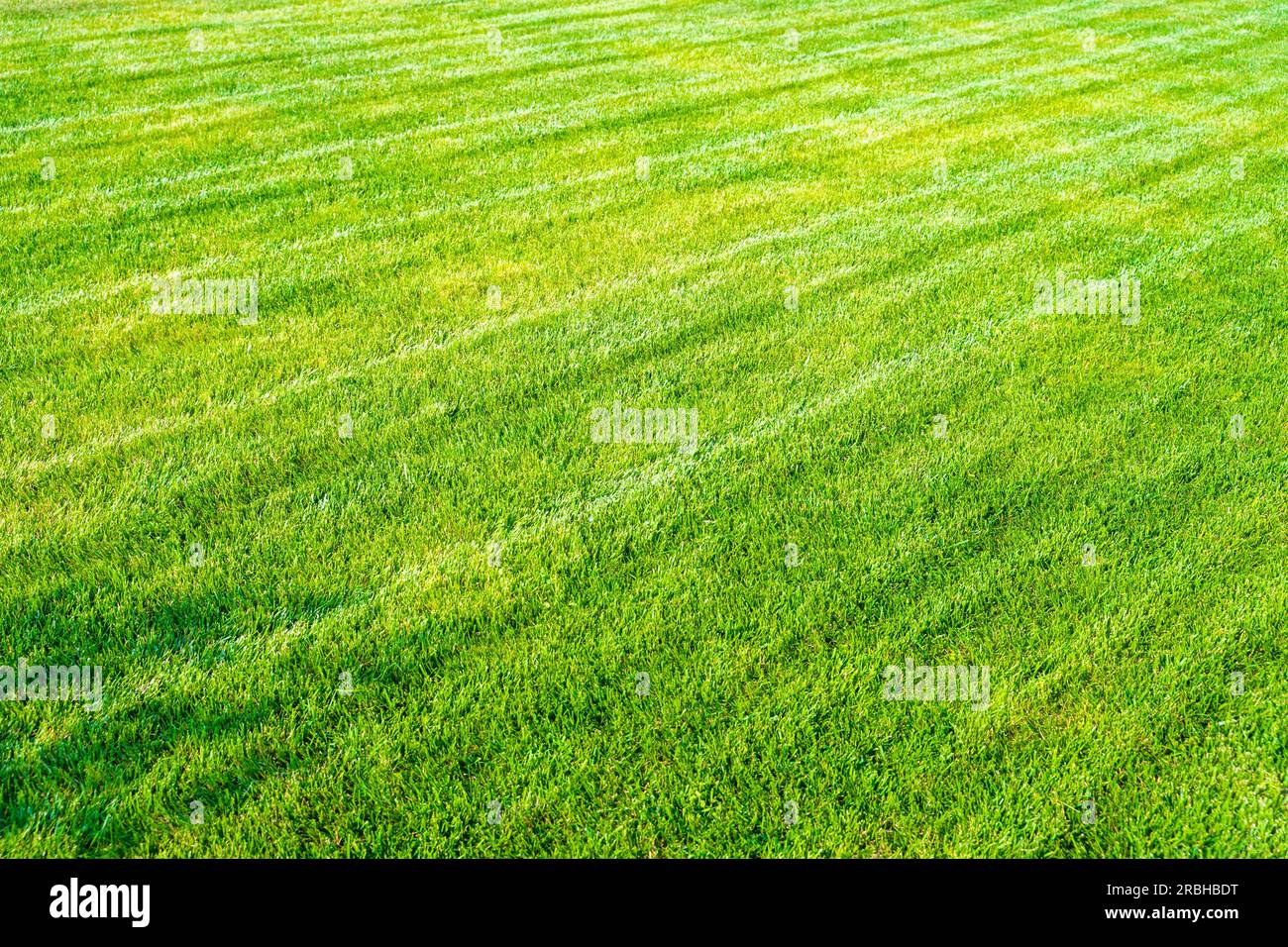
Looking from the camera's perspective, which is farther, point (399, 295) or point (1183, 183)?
point (1183, 183)

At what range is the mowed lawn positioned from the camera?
116 inches

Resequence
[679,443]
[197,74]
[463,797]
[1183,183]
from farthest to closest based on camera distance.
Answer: [197,74], [1183,183], [679,443], [463,797]

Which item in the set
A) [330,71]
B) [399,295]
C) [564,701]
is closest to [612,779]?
[564,701]

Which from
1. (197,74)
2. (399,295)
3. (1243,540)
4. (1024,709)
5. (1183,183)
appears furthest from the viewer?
(197,74)

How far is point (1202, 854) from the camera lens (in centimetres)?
278

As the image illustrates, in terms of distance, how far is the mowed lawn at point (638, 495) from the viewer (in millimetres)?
2939

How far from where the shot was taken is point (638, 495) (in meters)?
4.21

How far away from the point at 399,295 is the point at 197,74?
6857 mm

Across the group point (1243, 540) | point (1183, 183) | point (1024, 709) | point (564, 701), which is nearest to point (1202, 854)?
point (1024, 709)

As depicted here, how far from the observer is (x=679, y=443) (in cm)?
460

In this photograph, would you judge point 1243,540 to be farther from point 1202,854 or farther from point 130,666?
point 130,666

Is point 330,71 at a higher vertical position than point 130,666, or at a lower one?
higher

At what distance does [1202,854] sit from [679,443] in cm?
268
